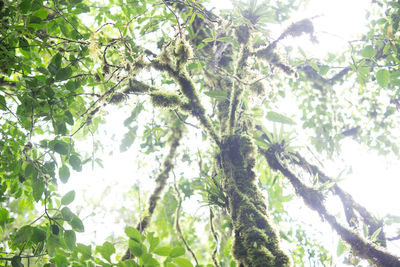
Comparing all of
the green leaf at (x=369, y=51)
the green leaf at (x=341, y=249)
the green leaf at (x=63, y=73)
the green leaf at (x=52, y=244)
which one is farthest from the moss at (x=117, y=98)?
the green leaf at (x=341, y=249)

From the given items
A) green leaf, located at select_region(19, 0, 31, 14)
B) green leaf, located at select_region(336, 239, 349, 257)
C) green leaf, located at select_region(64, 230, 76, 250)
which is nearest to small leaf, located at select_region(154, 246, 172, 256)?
green leaf, located at select_region(64, 230, 76, 250)

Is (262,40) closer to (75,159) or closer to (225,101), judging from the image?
(225,101)

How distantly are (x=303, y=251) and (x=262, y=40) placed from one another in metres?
2.62

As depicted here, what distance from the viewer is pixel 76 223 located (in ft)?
4.84

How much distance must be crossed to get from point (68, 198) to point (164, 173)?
1.94 meters

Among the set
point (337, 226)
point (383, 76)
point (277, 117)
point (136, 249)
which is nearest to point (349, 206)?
point (337, 226)

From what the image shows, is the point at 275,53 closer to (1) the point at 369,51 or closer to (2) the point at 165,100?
(1) the point at 369,51

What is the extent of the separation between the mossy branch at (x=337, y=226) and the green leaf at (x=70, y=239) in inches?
76.1

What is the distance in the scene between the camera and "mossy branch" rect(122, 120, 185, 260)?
2951 millimetres

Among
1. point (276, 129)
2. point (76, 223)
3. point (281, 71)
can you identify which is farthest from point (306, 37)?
point (76, 223)

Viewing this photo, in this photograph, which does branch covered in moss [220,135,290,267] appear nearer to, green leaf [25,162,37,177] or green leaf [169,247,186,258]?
green leaf [169,247,186,258]

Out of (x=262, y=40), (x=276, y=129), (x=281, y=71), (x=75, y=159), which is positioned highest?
(x=262, y=40)

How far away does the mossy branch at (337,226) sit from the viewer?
222 centimetres

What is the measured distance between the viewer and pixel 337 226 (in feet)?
7.79
